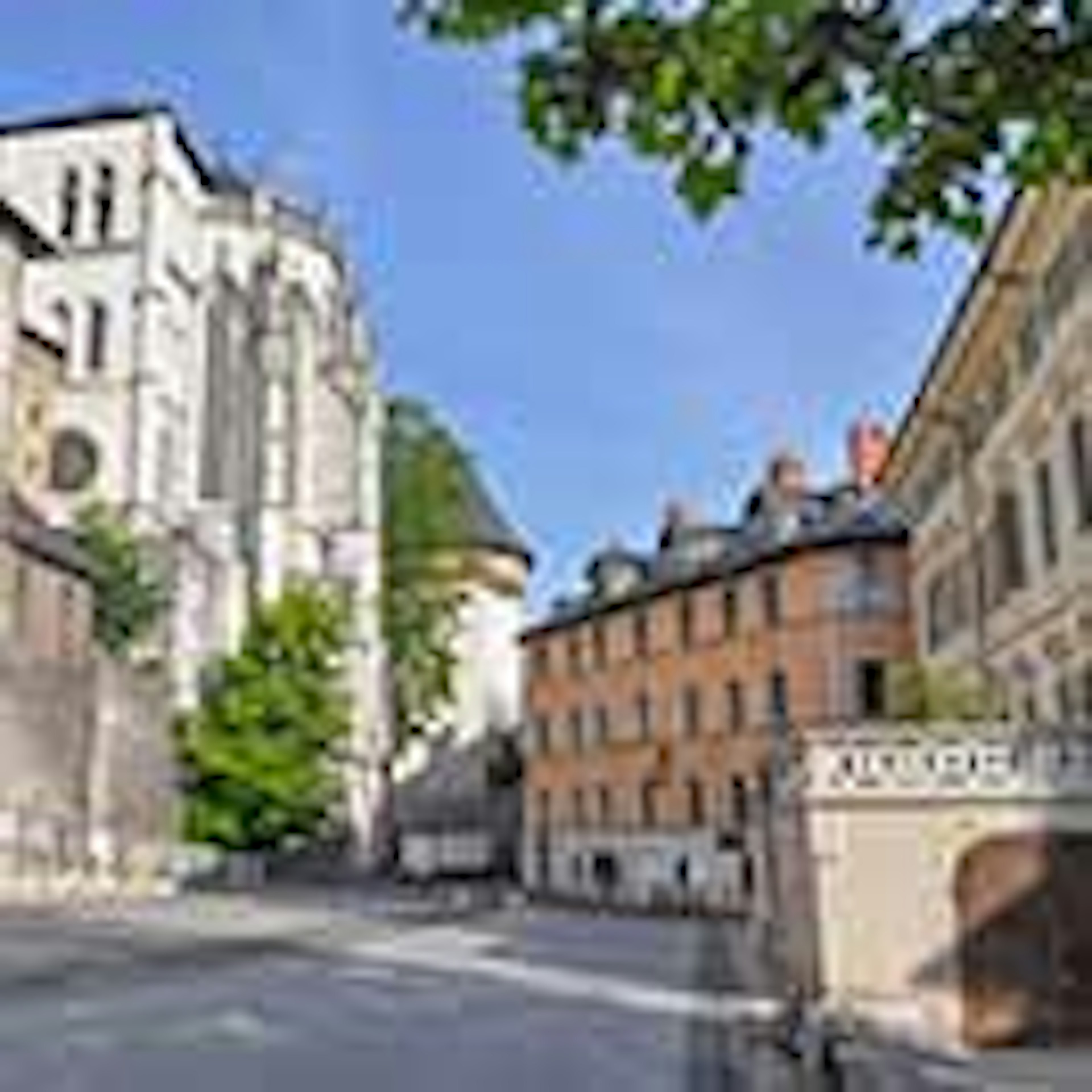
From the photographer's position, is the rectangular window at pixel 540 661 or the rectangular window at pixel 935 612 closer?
the rectangular window at pixel 935 612

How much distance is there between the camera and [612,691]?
6850cm

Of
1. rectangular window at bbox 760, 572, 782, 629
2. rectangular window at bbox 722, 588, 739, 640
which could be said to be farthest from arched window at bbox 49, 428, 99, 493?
rectangular window at bbox 760, 572, 782, 629

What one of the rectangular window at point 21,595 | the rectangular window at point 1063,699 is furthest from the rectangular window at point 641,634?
the rectangular window at point 1063,699

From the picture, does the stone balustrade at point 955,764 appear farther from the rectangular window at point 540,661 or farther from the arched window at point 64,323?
the arched window at point 64,323

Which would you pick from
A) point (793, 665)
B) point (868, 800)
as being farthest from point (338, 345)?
point (868, 800)

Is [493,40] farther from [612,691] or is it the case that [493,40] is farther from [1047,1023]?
[612,691]

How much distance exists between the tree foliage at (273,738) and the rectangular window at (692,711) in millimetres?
13197

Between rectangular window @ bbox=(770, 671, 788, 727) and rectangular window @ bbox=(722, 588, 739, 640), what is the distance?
2.70m

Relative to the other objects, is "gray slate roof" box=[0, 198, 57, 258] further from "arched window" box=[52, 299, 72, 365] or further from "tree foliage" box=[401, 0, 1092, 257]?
"tree foliage" box=[401, 0, 1092, 257]

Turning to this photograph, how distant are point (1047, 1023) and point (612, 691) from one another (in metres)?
47.9

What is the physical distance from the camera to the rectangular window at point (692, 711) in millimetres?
62812

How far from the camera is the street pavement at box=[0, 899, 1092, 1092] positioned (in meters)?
15.8

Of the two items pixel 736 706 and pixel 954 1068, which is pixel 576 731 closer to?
pixel 736 706

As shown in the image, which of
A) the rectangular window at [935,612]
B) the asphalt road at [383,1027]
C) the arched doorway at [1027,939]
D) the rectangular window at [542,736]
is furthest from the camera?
the rectangular window at [542,736]
